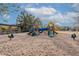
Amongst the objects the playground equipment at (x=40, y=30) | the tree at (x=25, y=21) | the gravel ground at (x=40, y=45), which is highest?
the tree at (x=25, y=21)

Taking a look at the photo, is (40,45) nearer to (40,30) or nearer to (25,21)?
(40,30)

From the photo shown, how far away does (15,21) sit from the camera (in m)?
1.53

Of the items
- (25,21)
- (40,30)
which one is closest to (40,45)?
(40,30)

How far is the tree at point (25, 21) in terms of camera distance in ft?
5.03

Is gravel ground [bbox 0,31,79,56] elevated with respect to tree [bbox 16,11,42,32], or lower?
lower

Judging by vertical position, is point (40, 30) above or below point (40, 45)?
above

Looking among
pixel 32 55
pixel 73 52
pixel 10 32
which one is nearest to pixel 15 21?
pixel 10 32

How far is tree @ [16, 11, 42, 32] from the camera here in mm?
1534

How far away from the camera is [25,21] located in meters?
1.56

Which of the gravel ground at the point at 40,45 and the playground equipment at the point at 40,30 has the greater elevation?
the playground equipment at the point at 40,30

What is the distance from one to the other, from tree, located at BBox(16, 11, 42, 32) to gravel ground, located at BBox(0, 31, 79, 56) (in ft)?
0.21

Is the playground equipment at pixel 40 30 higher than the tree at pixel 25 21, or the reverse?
the tree at pixel 25 21

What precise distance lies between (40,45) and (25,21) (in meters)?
0.25

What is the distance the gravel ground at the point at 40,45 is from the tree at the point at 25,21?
0.06m
